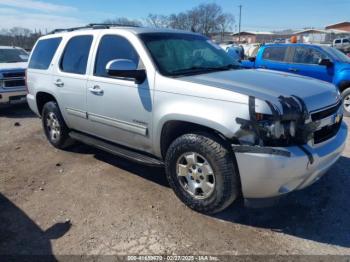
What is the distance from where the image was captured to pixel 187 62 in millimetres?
3867

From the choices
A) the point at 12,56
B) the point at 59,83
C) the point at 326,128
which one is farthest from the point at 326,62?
the point at 12,56

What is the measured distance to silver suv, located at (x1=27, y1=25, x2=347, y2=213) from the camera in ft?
9.20

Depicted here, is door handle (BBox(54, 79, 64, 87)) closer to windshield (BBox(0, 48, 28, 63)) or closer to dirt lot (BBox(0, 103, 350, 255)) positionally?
dirt lot (BBox(0, 103, 350, 255))

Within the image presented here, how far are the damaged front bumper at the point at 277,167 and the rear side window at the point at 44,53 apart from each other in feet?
12.1

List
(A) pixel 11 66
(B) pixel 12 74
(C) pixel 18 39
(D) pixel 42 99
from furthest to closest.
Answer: (C) pixel 18 39, (A) pixel 11 66, (B) pixel 12 74, (D) pixel 42 99

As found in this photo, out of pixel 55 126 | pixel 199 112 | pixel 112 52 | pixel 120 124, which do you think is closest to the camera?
pixel 199 112

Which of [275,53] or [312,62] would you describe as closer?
[312,62]

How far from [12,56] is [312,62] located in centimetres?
874

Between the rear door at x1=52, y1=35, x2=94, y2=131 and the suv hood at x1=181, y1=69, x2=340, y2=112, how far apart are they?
5.85 ft

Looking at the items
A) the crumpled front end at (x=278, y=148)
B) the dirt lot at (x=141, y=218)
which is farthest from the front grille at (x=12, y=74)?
the crumpled front end at (x=278, y=148)

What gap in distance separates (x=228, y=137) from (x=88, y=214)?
1.77m

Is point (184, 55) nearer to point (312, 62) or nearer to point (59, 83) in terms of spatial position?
point (59, 83)

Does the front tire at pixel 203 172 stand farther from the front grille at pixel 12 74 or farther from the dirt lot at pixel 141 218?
the front grille at pixel 12 74

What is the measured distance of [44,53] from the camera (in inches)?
215
